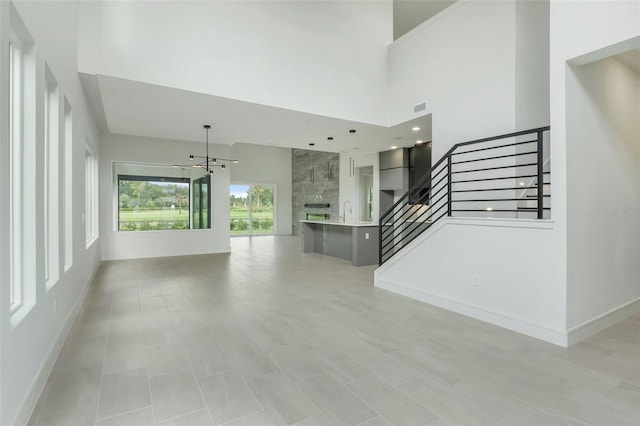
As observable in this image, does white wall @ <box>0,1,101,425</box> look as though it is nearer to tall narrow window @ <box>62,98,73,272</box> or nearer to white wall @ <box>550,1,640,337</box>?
tall narrow window @ <box>62,98,73,272</box>

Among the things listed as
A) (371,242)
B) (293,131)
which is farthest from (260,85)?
(371,242)

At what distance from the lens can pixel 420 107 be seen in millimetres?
6117

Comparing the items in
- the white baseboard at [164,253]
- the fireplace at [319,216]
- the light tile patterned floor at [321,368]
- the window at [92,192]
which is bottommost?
the light tile patterned floor at [321,368]

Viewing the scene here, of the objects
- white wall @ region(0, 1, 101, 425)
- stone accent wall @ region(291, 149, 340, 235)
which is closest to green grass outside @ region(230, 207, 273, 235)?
stone accent wall @ region(291, 149, 340, 235)

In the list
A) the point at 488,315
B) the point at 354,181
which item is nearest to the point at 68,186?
the point at 488,315

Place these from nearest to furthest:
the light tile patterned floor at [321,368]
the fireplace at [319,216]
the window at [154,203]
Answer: the light tile patterned floor at [321,368] → the window at [154,203] → the fireplace at [319,216]

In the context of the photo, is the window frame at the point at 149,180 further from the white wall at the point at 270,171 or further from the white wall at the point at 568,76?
the white wall at the point at 568,76

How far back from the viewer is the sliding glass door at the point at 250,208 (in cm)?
1410

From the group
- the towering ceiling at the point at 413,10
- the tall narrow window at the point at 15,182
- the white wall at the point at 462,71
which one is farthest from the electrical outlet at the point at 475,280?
the towering ceiling at the point at 413,10

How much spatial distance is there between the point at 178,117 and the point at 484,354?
6346 mm

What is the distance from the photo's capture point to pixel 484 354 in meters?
2.89

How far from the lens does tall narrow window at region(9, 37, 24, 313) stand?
215cm

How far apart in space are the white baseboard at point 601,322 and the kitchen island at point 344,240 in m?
4.24

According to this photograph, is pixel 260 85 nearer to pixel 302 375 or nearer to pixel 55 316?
pixel 55 316
